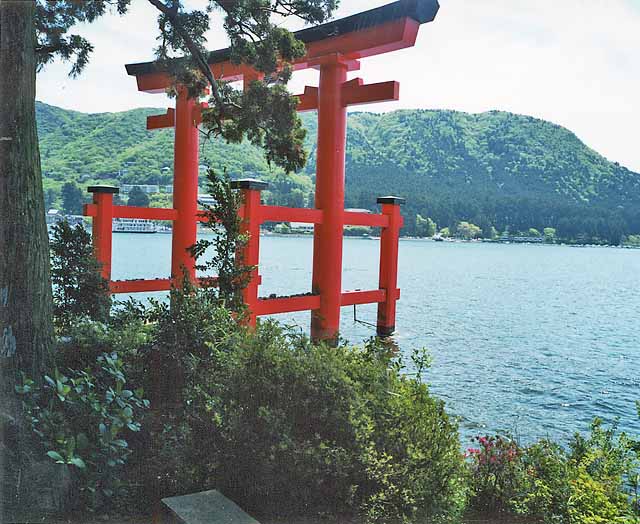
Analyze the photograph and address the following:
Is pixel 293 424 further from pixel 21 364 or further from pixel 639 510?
pixel 639 510

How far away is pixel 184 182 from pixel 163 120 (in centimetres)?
160

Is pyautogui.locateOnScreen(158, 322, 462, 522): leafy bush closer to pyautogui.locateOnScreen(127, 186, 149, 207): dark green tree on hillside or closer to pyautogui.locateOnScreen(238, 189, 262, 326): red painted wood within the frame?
pyautogui.locateOnScreen(238, 189, 262, 326): red painted wood

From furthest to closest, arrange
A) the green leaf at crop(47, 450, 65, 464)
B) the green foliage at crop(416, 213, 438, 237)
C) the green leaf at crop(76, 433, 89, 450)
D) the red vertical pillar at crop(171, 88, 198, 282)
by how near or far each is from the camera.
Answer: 1. the green foliage at crop(416, 213, 438, 237)
2. the red vertical pillar at crop(171, 88, 198, 282)
3. the green leaf at crop(76, 433, 89, 450)
4. the green leaf at crop(47, 450, 65, 464)

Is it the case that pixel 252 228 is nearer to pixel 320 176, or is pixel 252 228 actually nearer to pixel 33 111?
pixel 320 176

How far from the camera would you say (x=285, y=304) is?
9.82 meters

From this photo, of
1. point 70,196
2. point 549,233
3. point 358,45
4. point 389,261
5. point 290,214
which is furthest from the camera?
point 549,233

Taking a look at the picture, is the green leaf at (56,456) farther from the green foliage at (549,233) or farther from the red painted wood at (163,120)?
the green foliage at (549,233)

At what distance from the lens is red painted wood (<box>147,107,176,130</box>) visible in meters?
12.5

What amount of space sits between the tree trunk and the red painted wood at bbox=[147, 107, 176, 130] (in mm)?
8753

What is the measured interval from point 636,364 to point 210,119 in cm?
1052

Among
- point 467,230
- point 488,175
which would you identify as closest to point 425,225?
point 467,230

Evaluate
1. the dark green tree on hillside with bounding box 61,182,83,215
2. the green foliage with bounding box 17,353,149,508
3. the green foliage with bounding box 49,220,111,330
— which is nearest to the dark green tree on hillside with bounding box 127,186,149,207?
the dark green tree on hillside with bounding box 61,182,83,215

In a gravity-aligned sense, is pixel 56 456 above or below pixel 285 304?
above

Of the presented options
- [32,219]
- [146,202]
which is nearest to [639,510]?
[32,219]
